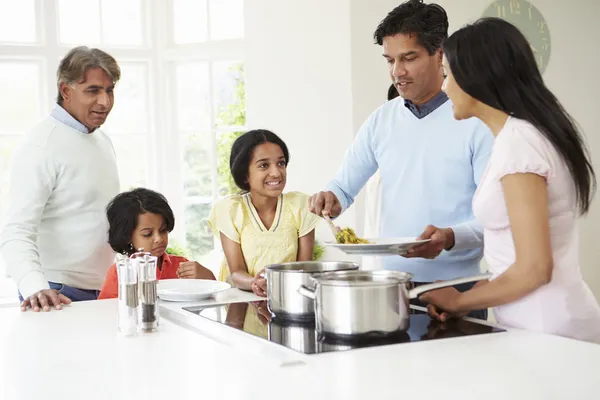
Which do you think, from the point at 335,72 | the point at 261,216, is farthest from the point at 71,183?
the point at 335,72

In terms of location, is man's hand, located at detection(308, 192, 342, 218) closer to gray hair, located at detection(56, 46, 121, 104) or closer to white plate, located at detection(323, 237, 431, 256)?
white plate, located at detection(323, 237, 431, 256)

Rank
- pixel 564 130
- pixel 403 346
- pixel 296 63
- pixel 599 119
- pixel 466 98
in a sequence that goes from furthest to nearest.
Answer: pixel 599 119, pixel 296 63, pixel 466 98, pixel 564 130, pixel 403 346

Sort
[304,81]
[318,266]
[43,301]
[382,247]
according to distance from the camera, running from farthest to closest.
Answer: [304,81]
[43,301]
[318,266]
[382,247]

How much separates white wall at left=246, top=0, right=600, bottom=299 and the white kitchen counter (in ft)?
9.49

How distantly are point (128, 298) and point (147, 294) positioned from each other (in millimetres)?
47

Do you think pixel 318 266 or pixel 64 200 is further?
pixel 64 200

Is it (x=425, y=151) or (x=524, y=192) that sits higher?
(x=425, y=151)

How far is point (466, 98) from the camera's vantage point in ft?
6.07

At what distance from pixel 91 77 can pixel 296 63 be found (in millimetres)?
2059

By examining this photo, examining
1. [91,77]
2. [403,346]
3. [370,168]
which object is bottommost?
[403,346]

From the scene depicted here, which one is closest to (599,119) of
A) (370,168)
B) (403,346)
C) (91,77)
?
(370,168)

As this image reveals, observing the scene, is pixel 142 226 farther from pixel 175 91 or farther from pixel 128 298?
pixel 175 91

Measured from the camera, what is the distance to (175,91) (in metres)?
5.58

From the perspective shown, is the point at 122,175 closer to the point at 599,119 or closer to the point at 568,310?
the point at 599,119
